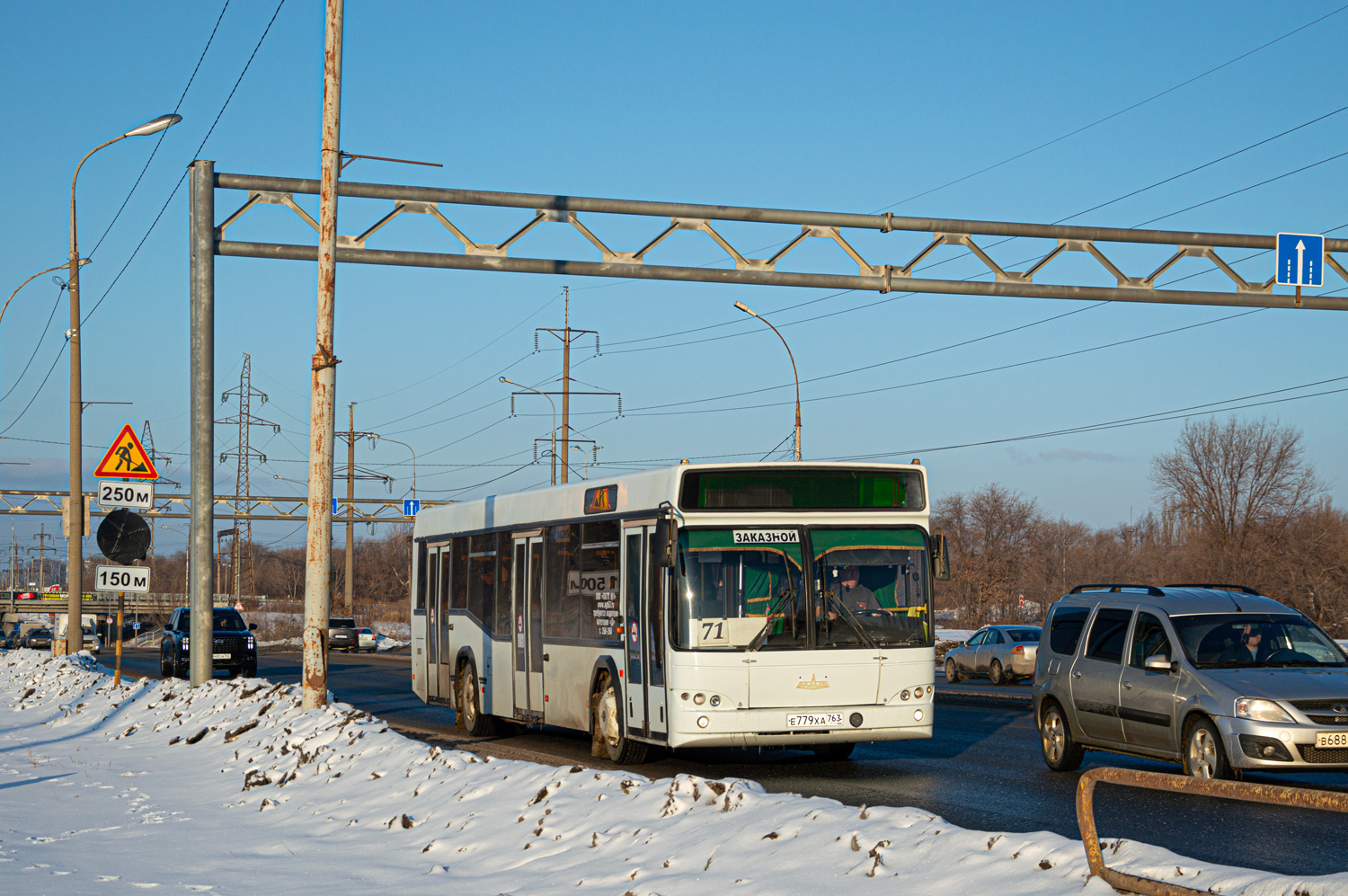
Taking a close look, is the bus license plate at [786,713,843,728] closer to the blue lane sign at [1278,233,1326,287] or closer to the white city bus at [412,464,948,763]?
the white city bus at [412,464,948,763]

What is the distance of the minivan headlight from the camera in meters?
11.2

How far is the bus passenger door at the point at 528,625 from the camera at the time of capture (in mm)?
16750

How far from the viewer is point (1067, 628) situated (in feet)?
47.5

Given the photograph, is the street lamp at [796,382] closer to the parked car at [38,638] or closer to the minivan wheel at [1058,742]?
the minivan wheel at [1058,742]

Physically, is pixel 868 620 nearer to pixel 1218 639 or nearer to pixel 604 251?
pixel 1218 639

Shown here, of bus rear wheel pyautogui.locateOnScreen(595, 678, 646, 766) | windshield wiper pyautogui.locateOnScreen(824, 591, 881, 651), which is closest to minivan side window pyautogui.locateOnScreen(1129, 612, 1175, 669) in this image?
windshield wiper pyautogui.locateOnScreen(824, 591, 881, 651)

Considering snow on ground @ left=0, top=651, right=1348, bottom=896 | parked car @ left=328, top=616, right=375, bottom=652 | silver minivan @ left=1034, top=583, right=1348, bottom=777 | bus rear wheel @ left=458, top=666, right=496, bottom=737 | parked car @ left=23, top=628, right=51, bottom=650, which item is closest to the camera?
snow on ground @ left=0, top=651, right=1348, bottom=896

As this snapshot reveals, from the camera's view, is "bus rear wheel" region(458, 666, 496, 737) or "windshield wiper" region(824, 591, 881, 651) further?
"bus rear wheel" region(458, 666, 496, 737)

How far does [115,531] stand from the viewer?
20359 millimetres

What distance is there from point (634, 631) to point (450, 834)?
479 centimetres

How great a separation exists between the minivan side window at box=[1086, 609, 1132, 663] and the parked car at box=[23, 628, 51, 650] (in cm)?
6511

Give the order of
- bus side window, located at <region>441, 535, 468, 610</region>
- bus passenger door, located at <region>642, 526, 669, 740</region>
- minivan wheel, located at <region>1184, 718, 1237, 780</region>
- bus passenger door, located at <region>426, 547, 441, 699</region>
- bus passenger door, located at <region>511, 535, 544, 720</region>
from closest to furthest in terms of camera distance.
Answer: minivan wheel, located at <region>1184, 718, 1237, 780</region>
bus passenger door, located at <region>642, 526, 669, 740</region>
bus passenger door, located at <region>511, 535, 544, 720</region>
bus side window, located at <region>441, 535, 468, 610</region>
bus passenger door, located at <region>426, 547, 441, 699</region>

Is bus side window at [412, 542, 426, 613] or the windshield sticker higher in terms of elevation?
the windshield sticker

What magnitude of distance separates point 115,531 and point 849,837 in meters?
15.8
